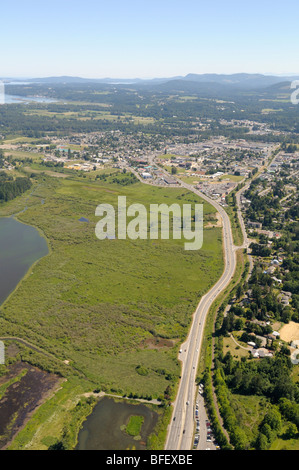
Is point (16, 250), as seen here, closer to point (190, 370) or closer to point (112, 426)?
point (190, 370)

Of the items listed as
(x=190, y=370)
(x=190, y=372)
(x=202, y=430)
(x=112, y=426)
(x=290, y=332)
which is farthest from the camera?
(x=290, y=332)

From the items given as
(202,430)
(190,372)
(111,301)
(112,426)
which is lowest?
(112,426)

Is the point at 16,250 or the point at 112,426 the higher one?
the point at 16,250

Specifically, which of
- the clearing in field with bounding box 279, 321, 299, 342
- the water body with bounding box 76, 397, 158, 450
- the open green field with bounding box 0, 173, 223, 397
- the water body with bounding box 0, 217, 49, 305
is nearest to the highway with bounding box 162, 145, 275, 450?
the open green field with bounding box 0, 173, 223, 397

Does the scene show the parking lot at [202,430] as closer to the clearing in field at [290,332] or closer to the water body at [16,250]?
the clearing in field at [290,332]

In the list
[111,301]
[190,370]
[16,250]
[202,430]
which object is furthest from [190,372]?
[16,250]

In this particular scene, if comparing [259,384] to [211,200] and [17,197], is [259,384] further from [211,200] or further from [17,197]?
[17,197]

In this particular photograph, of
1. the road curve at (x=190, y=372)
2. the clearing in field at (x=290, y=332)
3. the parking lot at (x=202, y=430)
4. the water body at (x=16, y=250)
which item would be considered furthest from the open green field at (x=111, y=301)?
the clearing in field at (x=290, y=332)
